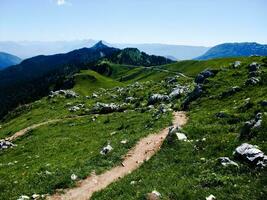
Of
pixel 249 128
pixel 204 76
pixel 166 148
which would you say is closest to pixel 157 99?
pixel 204 76

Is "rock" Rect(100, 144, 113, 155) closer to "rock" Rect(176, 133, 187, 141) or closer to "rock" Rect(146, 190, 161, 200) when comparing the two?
"rock" Rect(176, 133, 187, 141)

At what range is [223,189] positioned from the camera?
19.7 m

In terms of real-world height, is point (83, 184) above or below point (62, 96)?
above

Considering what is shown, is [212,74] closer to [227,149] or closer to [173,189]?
[227,149]

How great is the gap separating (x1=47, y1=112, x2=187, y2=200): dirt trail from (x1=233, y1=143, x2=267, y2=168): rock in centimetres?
821

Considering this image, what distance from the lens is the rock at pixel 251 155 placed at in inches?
840

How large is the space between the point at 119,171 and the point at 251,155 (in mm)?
10115

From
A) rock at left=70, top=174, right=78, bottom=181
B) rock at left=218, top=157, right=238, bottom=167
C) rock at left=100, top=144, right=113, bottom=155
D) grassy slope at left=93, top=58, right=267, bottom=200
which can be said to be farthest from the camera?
rock at left=100, top=144, right=113, bottom=155

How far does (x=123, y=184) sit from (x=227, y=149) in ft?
25.2

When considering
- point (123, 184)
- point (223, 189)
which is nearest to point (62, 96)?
point (123, 184)

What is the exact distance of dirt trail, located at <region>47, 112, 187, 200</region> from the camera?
964 inches

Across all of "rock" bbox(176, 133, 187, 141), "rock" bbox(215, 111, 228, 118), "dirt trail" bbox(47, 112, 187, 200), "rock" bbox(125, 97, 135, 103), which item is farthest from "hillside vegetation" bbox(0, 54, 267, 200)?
"rock" bbox(125, 97, 135, 103)

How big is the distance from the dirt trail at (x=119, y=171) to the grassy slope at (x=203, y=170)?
136cm

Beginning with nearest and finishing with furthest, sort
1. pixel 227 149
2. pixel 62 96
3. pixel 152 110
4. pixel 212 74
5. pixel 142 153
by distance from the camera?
pixel 227 149
pixel 142 153
pixel 152 110
pixel 212 74
pixel 62 96
